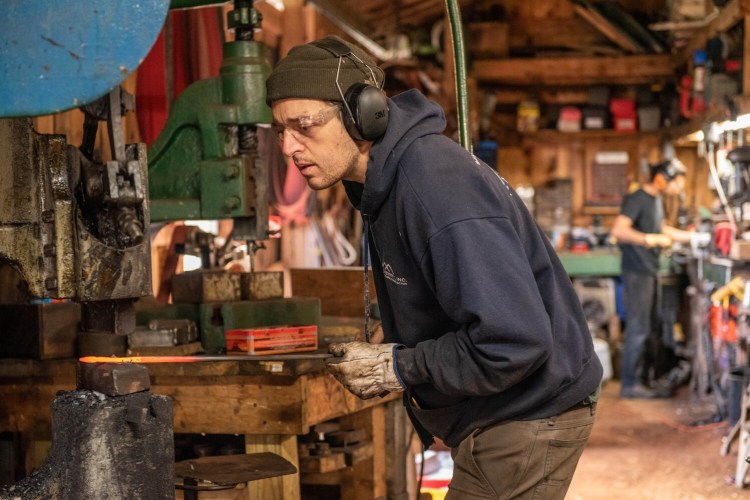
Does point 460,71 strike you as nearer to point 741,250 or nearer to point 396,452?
point 396,452

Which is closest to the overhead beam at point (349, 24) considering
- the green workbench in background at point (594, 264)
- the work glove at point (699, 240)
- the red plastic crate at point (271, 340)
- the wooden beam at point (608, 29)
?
the wooden beam at point (608, 29)

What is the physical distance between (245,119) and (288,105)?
72 cm

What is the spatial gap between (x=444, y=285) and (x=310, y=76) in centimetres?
50

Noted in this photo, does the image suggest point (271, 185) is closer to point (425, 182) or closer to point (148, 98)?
point (148, 98)

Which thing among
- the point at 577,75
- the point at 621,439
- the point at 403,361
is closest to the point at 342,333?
the point at 403,361

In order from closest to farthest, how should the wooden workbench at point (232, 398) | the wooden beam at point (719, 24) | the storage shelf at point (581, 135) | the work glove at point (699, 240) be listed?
the wooden workbench at point (232, 398), the wooden beam at point (719, 24), the work glove at point (699, 240), the storage shelf at point (581, 135)

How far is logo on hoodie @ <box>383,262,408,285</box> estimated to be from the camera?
6.37ft

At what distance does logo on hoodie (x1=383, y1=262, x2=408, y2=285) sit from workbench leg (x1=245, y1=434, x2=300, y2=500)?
819 mm

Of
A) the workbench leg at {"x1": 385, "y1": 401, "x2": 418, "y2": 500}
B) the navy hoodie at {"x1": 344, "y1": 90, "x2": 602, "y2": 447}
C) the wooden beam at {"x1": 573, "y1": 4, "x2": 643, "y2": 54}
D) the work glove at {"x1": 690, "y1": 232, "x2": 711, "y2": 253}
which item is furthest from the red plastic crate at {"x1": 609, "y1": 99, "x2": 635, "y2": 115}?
the navy hoodie at {"x1": 344, "y1": 90, "x2": 602, "y2": 447}

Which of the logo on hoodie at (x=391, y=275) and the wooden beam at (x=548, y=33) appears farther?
the wooden beam at (x=548, y=33)

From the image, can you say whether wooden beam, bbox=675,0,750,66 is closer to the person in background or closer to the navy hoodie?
the person in background

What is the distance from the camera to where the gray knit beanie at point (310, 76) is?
1.93m

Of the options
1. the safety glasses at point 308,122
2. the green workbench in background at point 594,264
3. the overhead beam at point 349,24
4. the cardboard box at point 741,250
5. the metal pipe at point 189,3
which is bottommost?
the green workbench in background at point 594,264

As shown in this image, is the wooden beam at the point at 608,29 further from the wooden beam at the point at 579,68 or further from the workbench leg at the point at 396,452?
the workbench leg at the point at 396,452
